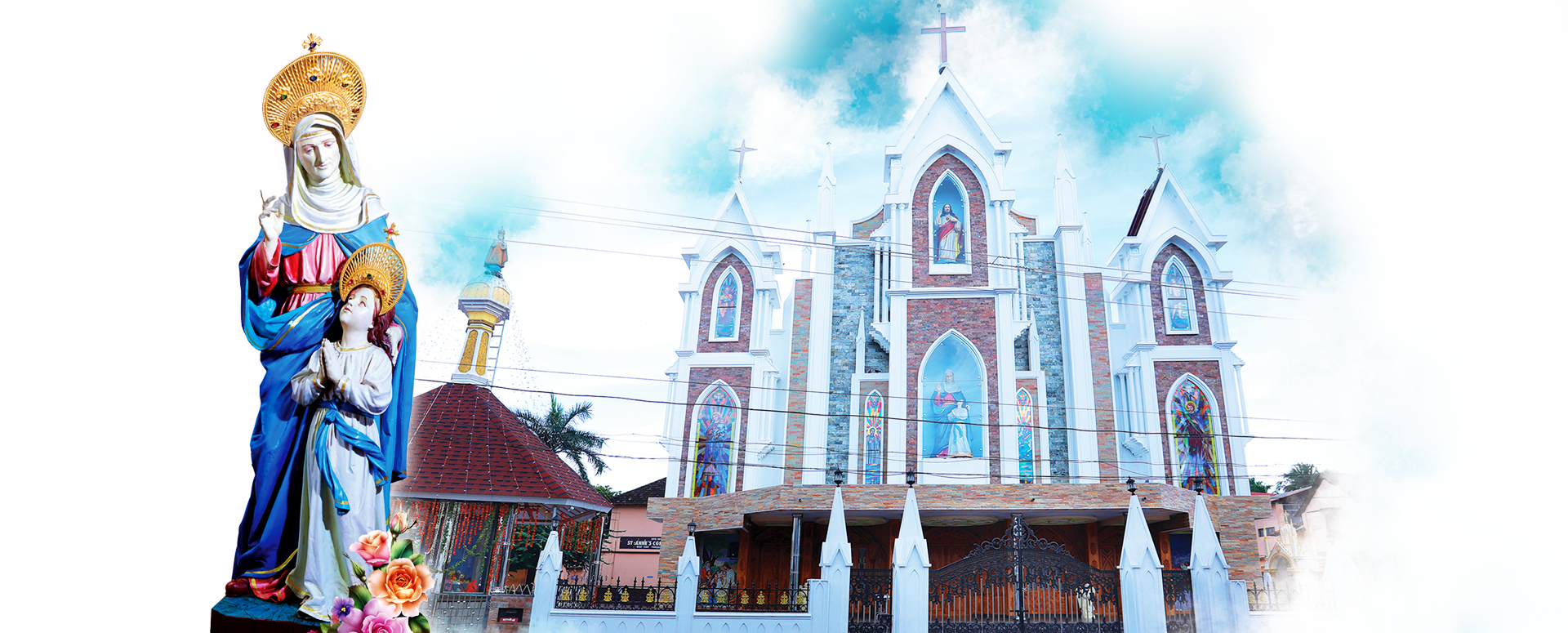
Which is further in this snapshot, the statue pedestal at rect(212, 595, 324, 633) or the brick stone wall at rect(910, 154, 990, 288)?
the brick stone wall at rect(910, 154, 990, 288)

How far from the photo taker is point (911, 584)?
324 inches

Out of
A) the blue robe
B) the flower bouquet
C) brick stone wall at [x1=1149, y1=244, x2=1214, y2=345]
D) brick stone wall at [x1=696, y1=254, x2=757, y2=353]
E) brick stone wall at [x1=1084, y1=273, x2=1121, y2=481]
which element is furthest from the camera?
brick stone wall at [x1=696, y1=254, x2=757, y2=353]

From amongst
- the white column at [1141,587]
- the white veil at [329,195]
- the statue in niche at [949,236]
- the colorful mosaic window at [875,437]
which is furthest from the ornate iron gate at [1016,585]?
the white veil at [329,195]

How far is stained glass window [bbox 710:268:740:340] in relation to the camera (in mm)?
13391

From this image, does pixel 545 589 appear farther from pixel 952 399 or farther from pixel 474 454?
pixel 952 399

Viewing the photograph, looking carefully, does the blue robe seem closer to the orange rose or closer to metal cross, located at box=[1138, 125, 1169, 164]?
the orange rose

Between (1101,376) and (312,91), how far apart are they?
1178cm

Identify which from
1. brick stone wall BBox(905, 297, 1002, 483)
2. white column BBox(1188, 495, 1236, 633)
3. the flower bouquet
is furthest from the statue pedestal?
brick stone wall BBox(905, 297, 1002, 483)

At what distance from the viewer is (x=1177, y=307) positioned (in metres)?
12.2

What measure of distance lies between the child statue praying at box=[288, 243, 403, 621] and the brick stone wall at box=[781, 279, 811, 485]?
27.7 feet

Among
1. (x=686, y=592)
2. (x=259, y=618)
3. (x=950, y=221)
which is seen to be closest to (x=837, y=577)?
(x=686, y=592)

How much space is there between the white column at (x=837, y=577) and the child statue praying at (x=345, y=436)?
18.6 ft

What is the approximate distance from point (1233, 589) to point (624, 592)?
22.0 feet

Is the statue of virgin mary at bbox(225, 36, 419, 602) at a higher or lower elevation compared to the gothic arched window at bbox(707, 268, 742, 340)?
lower
